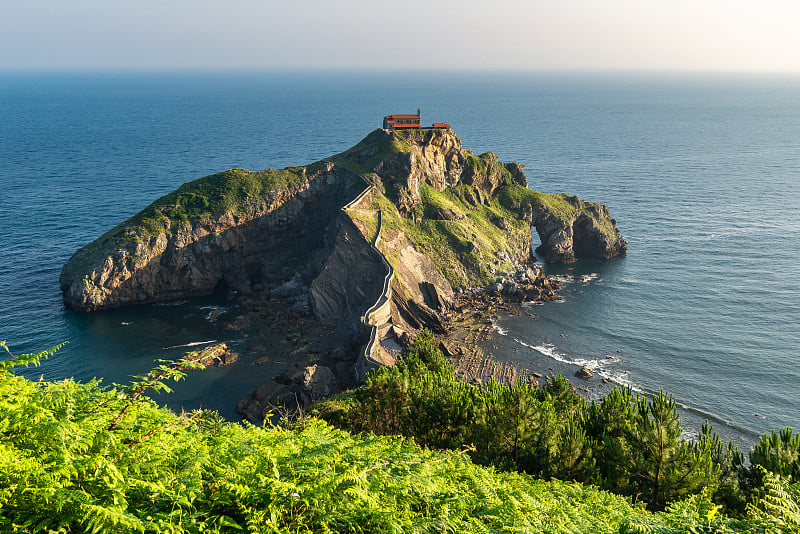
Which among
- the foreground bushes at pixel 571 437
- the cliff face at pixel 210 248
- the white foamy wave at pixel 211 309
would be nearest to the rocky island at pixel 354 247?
the cliff face at pixel 210 248

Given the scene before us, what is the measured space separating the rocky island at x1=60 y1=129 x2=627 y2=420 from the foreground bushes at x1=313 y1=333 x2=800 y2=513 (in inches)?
1146

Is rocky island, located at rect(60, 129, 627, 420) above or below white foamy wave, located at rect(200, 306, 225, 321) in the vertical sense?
above

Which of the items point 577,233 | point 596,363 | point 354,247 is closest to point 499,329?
point 596,363

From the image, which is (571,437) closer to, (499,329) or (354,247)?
(499,329)

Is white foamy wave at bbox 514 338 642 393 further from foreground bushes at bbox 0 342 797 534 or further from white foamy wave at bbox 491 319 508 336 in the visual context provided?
foreground bushes at bbox 0 342 797 534

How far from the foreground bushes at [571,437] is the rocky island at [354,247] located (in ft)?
95.5

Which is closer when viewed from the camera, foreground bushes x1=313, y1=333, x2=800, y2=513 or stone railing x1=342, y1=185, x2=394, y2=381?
foreground bushes x1=313, y1=333, x2=800, y2=513

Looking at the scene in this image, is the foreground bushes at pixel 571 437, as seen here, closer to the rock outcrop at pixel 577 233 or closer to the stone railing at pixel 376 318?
the stone railing at pixel 376 318

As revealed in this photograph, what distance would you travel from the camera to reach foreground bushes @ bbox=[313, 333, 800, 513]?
28969 mm

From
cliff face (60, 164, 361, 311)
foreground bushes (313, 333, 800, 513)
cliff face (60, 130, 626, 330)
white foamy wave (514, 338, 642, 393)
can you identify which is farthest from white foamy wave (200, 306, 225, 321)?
foreground bushes (313, 333, 800, 513)

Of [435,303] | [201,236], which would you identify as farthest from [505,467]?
[201,236]

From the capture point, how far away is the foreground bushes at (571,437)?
95.0ft

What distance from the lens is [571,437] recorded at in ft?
105

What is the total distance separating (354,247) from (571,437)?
62716mm
